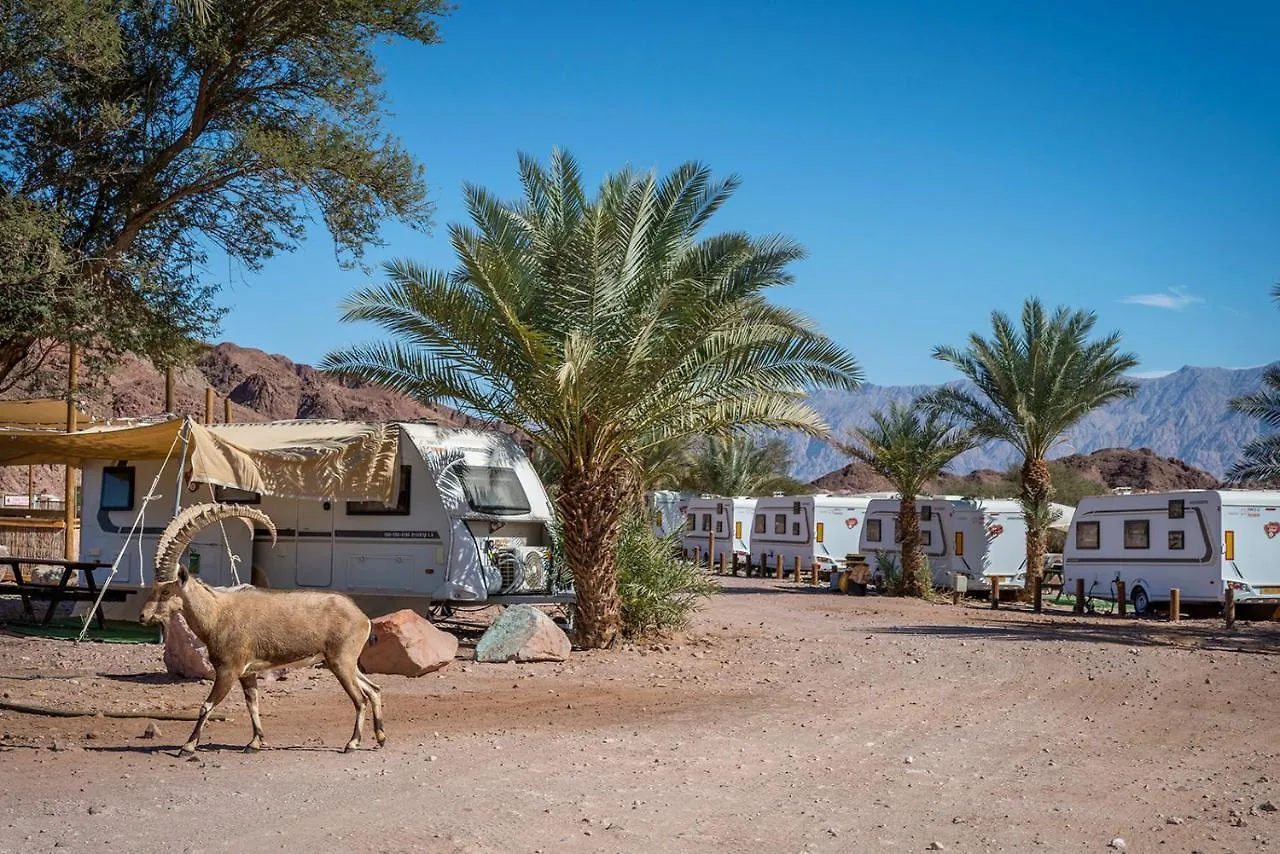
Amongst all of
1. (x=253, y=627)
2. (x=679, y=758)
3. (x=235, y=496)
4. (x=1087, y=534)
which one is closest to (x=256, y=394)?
(x=1087, y=534)

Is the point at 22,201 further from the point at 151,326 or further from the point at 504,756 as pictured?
the point at 504,756

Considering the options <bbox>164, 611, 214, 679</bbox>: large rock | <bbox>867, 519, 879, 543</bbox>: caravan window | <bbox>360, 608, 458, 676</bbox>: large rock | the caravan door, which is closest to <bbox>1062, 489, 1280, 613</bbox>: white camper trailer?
<bbox>867, 519, 879, 543</bbox>: caravan window

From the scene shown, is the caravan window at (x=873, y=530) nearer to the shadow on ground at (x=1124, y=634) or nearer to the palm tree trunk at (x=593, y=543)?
the shadow on ground at (x=1124, y=634)

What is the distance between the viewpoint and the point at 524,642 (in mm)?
12523

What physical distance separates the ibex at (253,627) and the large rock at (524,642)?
4.72 m

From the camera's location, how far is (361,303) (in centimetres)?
1355

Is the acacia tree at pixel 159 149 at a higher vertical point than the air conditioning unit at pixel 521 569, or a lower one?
higher

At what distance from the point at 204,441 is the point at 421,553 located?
8.76 ft

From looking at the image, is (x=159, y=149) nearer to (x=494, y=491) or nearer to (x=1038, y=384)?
(x=494, y=491)

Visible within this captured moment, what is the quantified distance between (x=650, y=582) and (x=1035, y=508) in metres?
13.3

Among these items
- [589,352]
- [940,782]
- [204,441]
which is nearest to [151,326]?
[204,441]

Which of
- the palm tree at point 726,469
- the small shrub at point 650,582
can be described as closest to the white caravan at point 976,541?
the small shrub at point 650,582

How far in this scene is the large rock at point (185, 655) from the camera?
11.0 m

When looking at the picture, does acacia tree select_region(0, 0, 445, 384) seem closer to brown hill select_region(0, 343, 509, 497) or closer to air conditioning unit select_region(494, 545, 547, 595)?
air conditioning unit select_region(494, 545, 547, 595)
